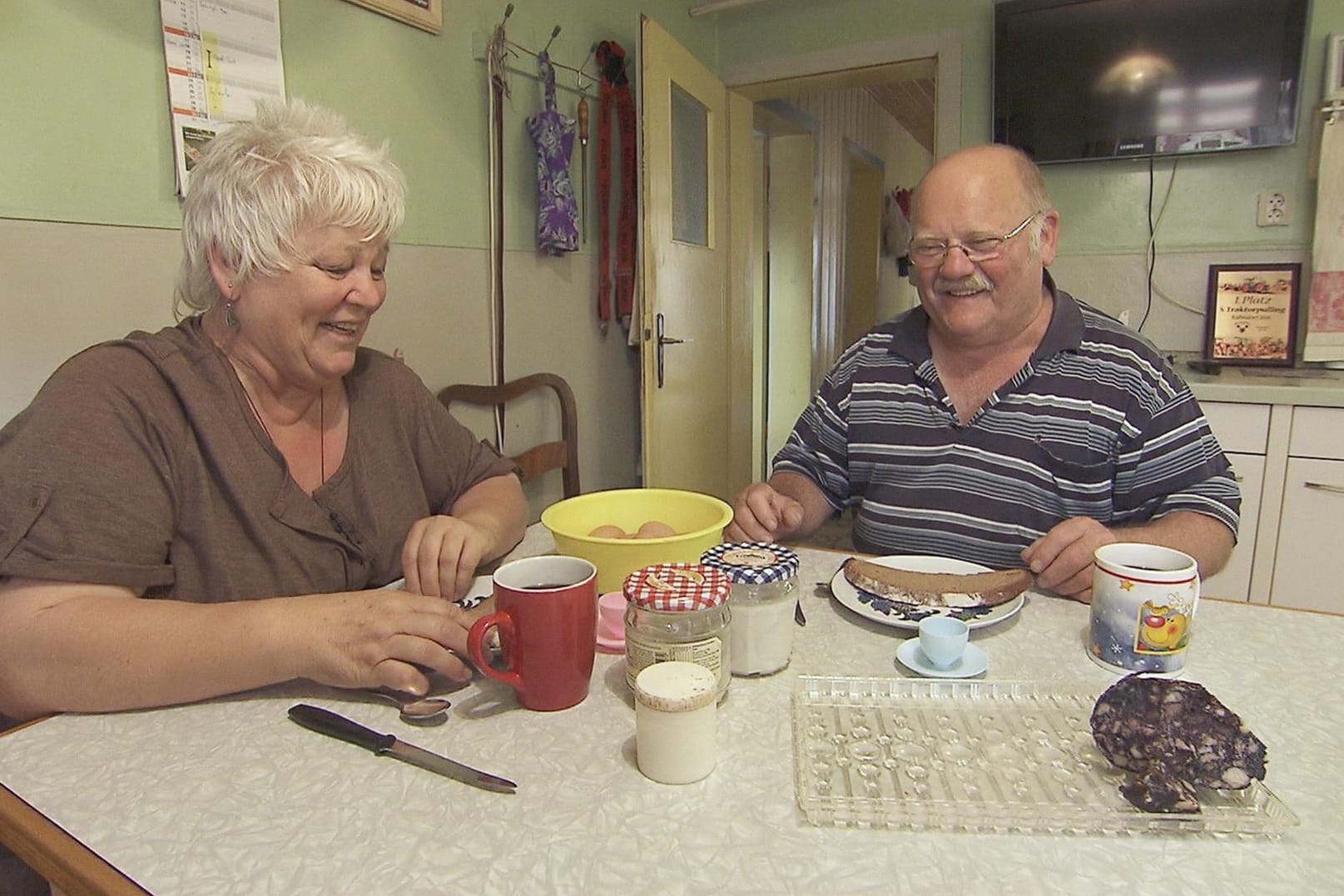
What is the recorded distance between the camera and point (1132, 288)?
2.95 meters

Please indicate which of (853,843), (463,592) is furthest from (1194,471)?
(463,592)

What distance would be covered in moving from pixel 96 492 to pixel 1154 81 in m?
3.09

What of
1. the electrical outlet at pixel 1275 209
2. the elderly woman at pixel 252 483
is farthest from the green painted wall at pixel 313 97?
the electrical outlet at pixel 1275 209

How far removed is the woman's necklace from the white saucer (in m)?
0.75

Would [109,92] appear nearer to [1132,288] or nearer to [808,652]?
[808,652]

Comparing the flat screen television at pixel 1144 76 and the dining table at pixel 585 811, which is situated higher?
the flat screen television at pixel 1144 76

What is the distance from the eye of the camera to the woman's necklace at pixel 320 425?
1064 mm

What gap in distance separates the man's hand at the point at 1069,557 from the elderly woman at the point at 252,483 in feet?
2.24

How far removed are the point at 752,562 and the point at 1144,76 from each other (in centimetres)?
273

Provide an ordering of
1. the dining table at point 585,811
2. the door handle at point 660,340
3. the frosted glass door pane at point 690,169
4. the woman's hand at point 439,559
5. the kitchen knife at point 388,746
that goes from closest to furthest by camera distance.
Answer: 1. the dining table at point 585,811
2. the kitchen knife at point 388,746
3. the woman's hand at point 439,559
4. the door handle at point 660,340
5. the frosted glass door pane at point 690,169

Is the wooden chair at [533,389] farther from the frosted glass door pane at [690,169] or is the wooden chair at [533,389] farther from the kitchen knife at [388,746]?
the kitchen knife at [388,746]

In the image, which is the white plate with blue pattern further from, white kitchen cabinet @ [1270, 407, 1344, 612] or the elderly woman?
white kitchen cabinet @ [1270, 407, 1344, 612]

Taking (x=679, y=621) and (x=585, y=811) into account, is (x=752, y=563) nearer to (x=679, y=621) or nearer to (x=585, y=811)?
(x=679, y=621)

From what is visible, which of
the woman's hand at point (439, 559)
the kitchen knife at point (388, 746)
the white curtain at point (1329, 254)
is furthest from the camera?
the white curtain at point (1329, 254)
